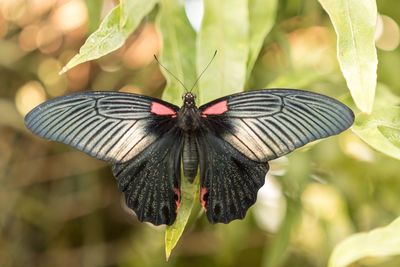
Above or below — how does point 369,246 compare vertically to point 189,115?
below

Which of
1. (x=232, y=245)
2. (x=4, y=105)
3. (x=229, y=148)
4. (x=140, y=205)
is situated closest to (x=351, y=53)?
(x=229, y=148)

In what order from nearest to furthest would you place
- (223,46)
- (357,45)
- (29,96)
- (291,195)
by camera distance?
(357,45) → (223,46) → (291,195) → (29,96)

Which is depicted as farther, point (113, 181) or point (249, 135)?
point (113, 181)

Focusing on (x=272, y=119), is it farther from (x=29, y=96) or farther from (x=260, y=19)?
(x=29, y=96)

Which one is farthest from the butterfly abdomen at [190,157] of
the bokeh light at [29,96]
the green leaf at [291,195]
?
the bokeh light at [29,96]

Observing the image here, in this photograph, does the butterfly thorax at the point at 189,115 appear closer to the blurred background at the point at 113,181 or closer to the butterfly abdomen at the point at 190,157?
the butterfly abdomen at the point at 190,157

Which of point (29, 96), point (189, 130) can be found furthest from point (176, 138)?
→ point (29, 96)

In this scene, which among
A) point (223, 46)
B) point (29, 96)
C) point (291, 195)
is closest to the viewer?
point (223, 46)

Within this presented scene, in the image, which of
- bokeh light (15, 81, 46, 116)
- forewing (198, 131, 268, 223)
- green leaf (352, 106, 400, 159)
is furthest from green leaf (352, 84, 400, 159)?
bokeh light (15, 81, 46, 116)
